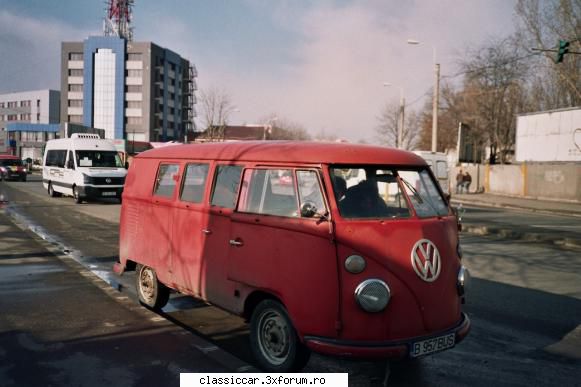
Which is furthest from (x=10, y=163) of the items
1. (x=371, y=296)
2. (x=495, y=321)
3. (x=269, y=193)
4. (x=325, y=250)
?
(x=371, y=296)

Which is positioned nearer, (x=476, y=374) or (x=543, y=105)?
(x=476, y=374)

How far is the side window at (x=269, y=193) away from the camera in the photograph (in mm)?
4645

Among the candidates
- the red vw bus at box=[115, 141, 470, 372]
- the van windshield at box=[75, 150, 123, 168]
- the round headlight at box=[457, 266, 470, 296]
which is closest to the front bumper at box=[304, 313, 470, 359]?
the red vw bus at box=[115, 141, 470, 372]

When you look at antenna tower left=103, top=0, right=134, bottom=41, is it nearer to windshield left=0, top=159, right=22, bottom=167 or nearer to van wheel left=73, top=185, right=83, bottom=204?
windshield left=0, top=159, right=22, bottom=167

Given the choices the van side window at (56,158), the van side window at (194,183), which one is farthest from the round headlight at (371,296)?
the van side window at (56,158)

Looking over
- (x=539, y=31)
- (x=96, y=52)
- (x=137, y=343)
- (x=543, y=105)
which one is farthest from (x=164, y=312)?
(x=96, y=52)

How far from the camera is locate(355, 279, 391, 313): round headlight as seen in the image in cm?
407

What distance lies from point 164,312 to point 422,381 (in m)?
3.39

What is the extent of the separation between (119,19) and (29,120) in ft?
140

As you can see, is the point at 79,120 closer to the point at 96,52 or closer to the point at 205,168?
the point at 96,52

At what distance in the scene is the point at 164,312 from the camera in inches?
262

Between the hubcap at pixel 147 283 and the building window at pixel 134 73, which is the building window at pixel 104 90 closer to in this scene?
the building window at pixel 134 73

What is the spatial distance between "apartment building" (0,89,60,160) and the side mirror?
106564 mm

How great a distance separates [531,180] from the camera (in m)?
32.7
